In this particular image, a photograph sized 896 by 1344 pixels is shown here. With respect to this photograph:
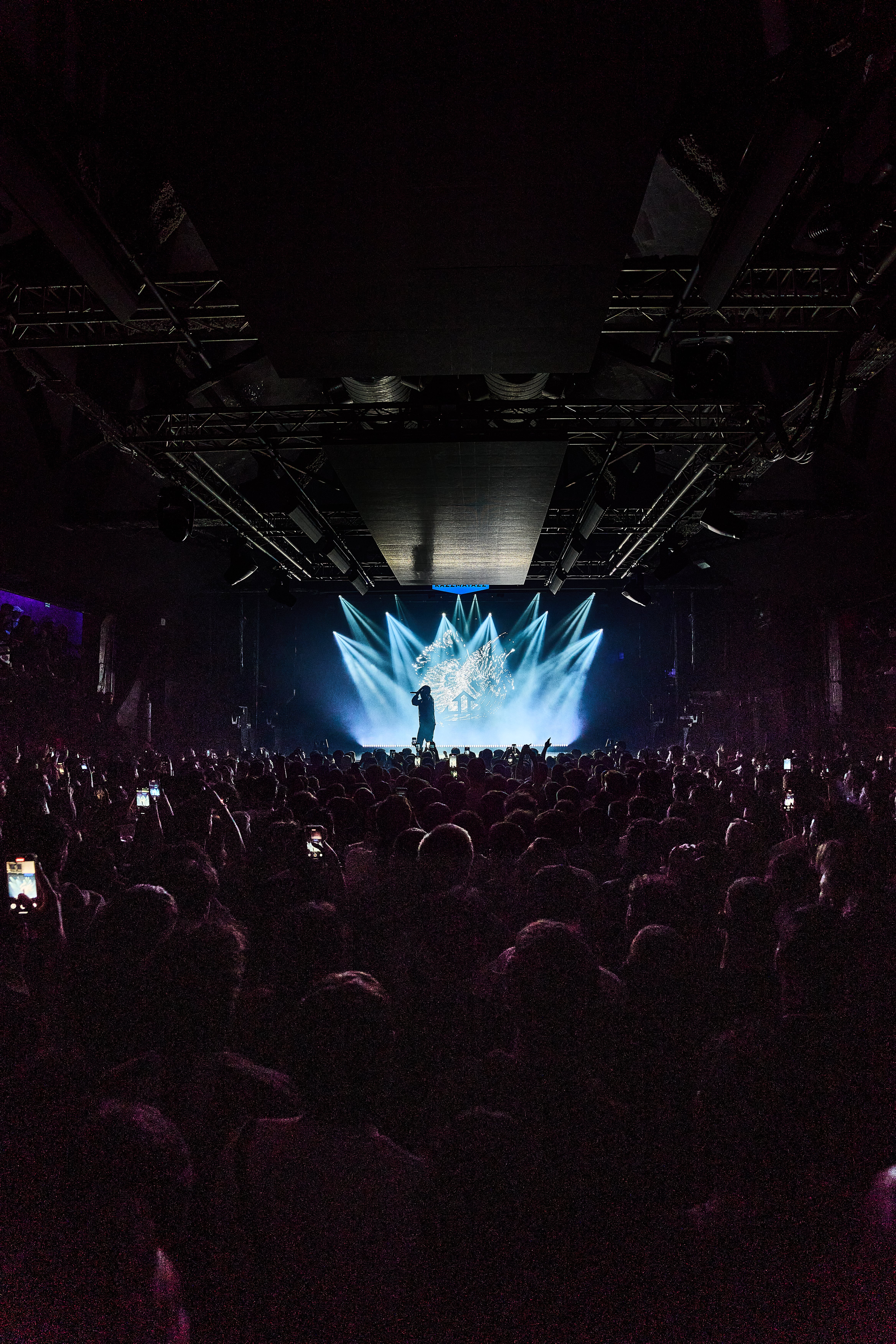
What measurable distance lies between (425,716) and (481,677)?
17.7 feet

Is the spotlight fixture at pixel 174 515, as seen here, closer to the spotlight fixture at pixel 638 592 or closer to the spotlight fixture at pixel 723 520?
the spotlight fixture at pixel 723 520

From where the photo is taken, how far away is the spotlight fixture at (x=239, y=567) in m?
Answer: 13.9

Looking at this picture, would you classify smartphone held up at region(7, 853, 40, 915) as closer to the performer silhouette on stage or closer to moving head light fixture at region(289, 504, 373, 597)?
moving head light fixture at region(289, 504, 373, 597)

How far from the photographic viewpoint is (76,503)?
1377 centimetres

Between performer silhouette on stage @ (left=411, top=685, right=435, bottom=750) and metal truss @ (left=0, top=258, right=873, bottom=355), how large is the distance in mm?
11766

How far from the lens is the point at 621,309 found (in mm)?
6902

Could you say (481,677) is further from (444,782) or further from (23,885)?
(23,885)

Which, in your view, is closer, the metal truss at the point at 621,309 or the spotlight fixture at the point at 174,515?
the metal truss at the point at 621,309

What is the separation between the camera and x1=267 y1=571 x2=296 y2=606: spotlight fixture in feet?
57.0

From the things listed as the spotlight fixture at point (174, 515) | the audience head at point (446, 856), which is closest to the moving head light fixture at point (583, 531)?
the spotlight fixture at point (174, 515)

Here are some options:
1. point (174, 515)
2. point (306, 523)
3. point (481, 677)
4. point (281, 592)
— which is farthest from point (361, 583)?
point (174, 515)

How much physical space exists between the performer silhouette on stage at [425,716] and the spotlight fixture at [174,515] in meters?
8.50

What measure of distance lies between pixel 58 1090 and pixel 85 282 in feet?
20.4

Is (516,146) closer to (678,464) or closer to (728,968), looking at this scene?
(728,968)
